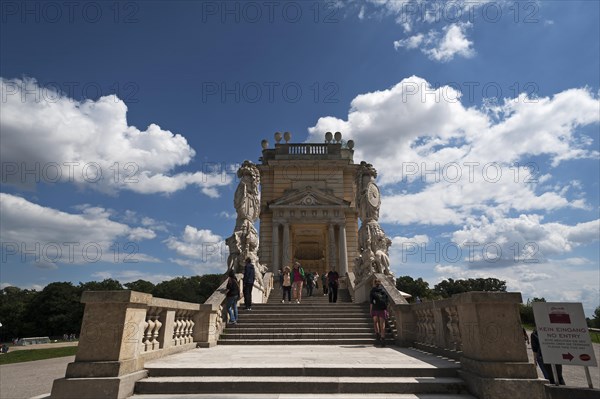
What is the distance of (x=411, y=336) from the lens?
920 centimetres

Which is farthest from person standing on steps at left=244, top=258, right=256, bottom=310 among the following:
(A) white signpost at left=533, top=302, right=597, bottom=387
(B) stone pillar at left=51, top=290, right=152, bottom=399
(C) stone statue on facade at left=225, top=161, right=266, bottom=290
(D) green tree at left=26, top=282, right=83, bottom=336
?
(D) green tree at left=26, top=282, right=83, bottom=336

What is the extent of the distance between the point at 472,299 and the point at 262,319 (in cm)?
774

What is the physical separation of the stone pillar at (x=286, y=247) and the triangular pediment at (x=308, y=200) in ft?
5.32

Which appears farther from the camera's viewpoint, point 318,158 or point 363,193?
point 318,158

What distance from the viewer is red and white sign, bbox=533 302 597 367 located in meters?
4.72

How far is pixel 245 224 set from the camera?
15.4 m

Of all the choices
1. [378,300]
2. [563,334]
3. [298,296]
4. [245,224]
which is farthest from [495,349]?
[245,224]

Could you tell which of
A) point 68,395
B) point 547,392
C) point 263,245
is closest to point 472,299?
point 547,392

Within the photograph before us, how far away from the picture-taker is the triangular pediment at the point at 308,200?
25.8 meters

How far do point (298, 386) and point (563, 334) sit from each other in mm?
3817

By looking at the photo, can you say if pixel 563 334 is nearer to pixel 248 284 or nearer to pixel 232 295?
pixel 232 295

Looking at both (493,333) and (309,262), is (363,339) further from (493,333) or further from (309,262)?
(309,262)

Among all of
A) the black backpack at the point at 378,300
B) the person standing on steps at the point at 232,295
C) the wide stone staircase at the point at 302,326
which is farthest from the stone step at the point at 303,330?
the black backpack at the point at 378,300

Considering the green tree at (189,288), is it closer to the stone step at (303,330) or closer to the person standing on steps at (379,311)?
the stone step at (303,330)
